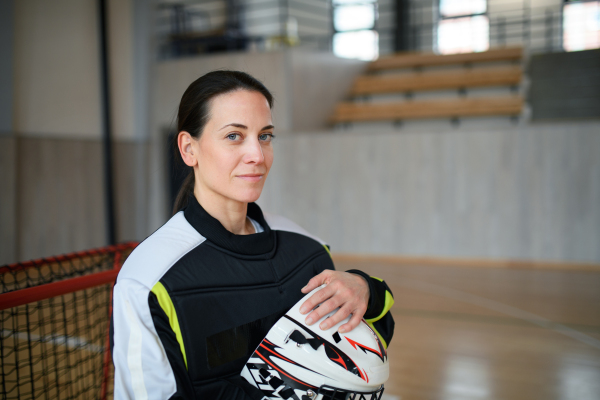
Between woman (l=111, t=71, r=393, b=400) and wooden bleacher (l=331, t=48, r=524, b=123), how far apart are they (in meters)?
5.99

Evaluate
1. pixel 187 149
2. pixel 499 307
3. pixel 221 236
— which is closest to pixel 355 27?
pixel 499 307

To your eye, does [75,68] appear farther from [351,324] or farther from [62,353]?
[351,324]

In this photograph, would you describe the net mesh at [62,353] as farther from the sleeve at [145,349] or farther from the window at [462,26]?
the window at [462,26]

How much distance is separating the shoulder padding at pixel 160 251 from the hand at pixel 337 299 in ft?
0.97

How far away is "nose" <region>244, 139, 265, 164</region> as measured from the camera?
3.80ft

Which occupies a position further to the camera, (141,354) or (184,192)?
(184,192)

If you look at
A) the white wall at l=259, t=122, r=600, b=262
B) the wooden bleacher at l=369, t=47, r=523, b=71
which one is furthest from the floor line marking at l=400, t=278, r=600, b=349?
the wooden bleacher at l=369, t=47, r=523, b=71

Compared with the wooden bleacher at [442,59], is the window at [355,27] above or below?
above

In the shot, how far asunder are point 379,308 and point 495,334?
2534 millimetres

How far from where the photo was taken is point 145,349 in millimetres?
991

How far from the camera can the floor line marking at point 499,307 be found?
11.1 ft

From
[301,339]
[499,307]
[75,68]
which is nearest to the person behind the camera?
[301,339]

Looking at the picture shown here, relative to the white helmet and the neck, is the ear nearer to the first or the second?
the neck

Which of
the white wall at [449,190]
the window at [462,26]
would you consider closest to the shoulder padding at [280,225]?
the white wall at [449,190]
